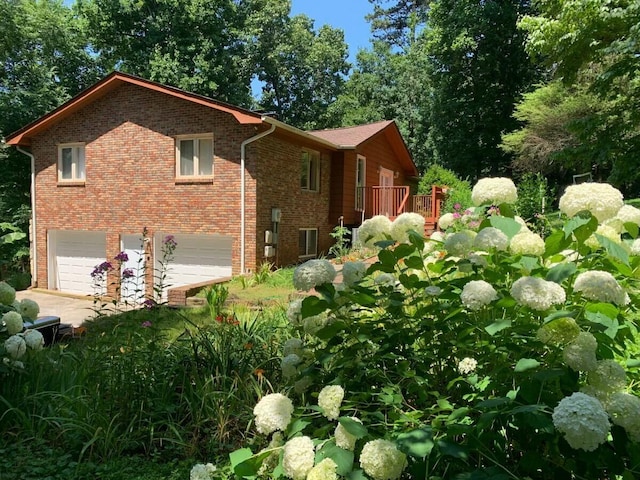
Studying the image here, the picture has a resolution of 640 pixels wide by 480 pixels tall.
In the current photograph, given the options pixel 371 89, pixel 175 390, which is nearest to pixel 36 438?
pixel 175 390

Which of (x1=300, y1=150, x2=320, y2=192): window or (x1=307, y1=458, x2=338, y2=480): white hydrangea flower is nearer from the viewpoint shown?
(x1=307, y1=458, x2=338, y2=480): white hydrangea flower

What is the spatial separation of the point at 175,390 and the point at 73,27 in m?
28.1

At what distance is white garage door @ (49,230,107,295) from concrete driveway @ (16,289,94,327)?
65 centimetres

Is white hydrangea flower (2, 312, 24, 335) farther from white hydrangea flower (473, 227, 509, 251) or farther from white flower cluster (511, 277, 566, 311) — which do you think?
white flower cluster (511, 277, 566, 311)

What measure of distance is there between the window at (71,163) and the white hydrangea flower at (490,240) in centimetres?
1491

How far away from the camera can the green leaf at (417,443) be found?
1.40m

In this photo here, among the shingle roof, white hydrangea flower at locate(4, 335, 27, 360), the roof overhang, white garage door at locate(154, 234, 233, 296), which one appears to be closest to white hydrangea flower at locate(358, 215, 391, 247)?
white hydrangea flower at locate(4, 335, 27, 360)

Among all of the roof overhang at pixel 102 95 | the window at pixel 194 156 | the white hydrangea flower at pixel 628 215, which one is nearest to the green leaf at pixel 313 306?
the white hydrangea flower at pixel 628 215

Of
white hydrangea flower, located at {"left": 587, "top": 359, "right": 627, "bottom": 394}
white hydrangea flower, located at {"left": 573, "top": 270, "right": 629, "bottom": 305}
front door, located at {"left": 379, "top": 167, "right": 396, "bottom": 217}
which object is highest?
front door, located at {"left": 379, "top": 167, "right": 396, "bottom": 217}

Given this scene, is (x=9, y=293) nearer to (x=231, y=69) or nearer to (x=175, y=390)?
(x=175, y=390)

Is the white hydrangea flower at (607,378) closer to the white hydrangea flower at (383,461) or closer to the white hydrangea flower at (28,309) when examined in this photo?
the white hydrangea flower at (383,461)

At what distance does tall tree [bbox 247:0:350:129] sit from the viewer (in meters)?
30.8

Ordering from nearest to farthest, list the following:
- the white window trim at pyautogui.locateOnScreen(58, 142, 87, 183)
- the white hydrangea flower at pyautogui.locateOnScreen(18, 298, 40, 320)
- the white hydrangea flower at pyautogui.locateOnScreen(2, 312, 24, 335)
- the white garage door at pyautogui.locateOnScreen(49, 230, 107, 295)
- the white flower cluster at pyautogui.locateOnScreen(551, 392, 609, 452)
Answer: the white flower cluster at pyautogui.locateOnScreen(551, 392, 609, 452)
the white hydrangea flower at pyautogui.locateOnScreen(2, 312, 24, 335)
the white hydrangea flower at pyautogui.locateOnScreen(18, 298, 40, 320)
the white window trim at pyautogui.locateOnScreen(58, 142, 87, 183)
the white garage door at pyautogui.locateOnScreen(49, 230, 107, 295)

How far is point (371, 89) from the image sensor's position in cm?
3083
